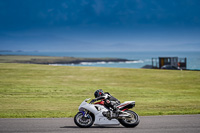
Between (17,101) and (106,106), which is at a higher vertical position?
(106,106)

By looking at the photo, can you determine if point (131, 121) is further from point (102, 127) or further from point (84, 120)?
point (84, 120)

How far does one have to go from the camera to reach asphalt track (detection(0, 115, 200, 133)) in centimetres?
913

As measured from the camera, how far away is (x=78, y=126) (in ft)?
32.6

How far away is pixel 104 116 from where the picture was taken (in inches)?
386

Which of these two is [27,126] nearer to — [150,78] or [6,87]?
[6,87]

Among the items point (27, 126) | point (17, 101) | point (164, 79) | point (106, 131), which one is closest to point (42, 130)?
point (27, 126)

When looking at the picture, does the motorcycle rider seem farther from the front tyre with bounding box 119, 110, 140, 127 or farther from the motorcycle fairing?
the front tyre with bounding box 119, 110, 140, 127

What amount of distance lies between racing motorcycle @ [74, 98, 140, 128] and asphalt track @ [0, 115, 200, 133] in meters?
0.21

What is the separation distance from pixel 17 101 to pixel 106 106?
1113 centimetres

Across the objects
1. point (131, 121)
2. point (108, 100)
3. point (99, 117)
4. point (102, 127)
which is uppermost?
point (108, 100)

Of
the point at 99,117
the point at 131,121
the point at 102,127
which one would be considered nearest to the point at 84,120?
the point at 99,117

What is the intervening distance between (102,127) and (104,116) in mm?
449

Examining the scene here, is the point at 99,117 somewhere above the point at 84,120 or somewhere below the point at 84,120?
above

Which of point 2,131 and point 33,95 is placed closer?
point 2,131
